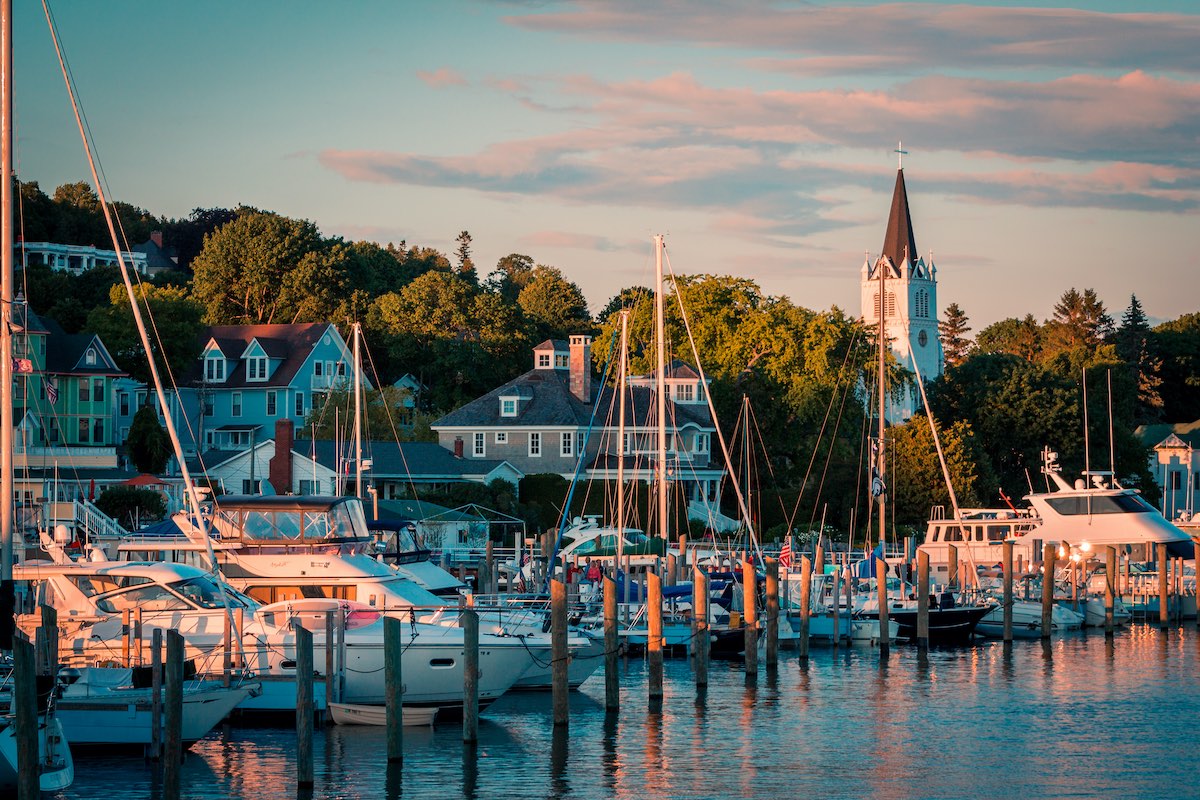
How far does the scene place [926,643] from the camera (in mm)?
48406

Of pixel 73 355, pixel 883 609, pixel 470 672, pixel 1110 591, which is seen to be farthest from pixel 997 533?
pixel 73 355

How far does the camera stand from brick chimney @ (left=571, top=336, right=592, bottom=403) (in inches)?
3620

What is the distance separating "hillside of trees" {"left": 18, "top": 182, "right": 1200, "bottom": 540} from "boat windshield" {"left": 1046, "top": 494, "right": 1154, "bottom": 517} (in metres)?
10.1

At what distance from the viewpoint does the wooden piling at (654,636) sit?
3594 centimetres

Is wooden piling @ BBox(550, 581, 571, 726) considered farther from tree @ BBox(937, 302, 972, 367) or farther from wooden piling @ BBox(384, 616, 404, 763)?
tree @ BBox(937, 302, 972, 367)

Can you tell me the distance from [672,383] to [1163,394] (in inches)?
2485

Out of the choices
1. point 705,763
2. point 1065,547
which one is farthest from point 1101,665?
point 705,763

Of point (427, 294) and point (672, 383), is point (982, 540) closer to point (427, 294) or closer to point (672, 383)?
point (672, 383)

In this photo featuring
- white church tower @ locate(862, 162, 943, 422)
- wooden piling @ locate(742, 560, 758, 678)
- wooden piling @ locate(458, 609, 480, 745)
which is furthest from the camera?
white church tower @ locate(862, 162, 943, 422)

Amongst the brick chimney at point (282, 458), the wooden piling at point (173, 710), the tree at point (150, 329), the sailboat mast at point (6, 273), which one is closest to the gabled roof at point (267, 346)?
the tree at point (150, 329)

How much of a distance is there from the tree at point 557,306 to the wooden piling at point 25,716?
344ft

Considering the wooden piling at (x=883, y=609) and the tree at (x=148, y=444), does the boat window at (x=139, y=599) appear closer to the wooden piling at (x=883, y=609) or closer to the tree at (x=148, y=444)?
the wooden piling at (x=883, y=609)

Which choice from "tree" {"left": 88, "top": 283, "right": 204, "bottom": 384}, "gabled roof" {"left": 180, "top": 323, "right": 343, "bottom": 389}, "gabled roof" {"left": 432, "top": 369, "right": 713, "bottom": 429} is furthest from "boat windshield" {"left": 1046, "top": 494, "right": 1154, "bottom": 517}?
→ "gabled roof" {"left": 180, "top": 323, "right": 343, "bottom": 389}

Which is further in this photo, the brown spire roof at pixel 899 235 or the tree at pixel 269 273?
the brown spire roof at pixel 899 235
